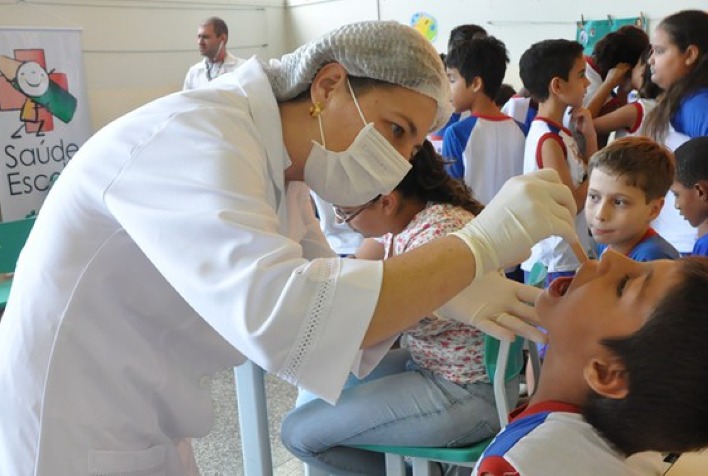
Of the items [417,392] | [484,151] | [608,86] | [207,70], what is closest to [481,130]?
[484,151]

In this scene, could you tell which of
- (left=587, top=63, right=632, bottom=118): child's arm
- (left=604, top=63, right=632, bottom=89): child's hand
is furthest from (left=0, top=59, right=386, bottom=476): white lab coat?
(left=604, top=63, right=632, bottom=89): child's hand

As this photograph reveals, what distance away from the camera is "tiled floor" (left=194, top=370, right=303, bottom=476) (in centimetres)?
235

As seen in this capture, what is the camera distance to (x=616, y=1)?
220 inches

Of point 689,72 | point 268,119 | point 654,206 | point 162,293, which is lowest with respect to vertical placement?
point 654,206

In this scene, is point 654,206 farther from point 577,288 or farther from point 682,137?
point 577,288

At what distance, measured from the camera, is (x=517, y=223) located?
3.09ft

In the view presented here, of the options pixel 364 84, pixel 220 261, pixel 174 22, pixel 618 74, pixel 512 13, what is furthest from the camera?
pixel 174 22

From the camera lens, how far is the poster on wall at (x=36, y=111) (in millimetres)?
4574

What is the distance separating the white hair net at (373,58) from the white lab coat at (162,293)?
0.21ft

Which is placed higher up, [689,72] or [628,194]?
[689,72]

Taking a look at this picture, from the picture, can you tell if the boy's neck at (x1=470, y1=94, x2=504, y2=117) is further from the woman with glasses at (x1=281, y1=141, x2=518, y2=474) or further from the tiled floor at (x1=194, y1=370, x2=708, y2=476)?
the tiled floor at (x1=194, y1=370, x2=708, y2=476)

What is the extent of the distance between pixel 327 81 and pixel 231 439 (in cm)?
188

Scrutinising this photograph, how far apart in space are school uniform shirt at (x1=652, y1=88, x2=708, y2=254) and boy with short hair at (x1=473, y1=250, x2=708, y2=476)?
1.29 meters

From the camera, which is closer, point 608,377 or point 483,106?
point 608,377
